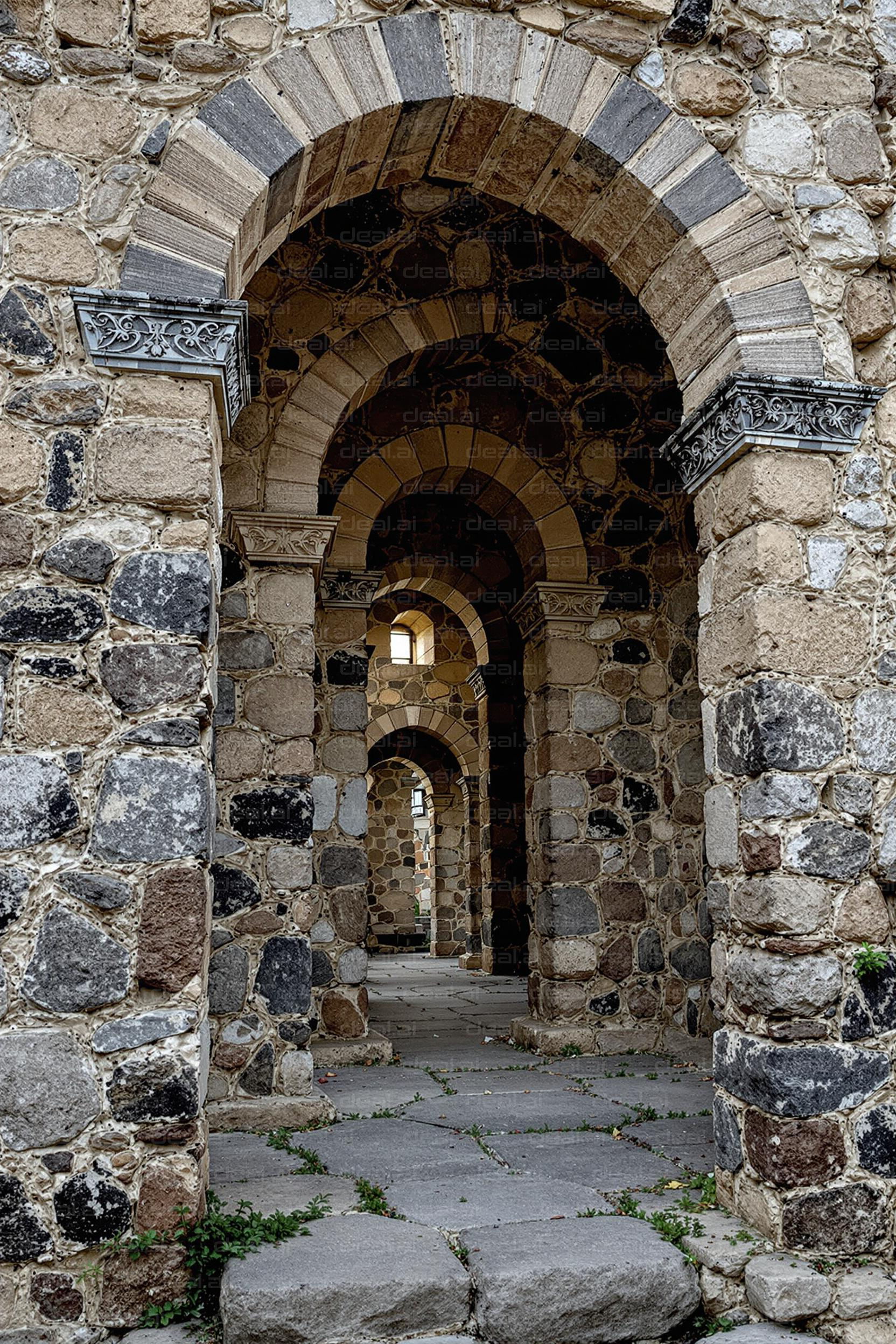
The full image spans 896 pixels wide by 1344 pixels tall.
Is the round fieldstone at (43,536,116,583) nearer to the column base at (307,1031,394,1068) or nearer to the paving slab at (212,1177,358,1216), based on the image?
the paving slab at (212,1177,358,1216)

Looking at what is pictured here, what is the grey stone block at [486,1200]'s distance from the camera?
2.73m

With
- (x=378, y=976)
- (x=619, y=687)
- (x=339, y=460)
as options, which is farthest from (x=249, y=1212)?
(x=378, y=976)

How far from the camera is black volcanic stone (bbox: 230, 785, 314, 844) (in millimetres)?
4297

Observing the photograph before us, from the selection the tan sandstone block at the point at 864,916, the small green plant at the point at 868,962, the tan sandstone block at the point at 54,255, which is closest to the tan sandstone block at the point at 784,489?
the tan sandstone block at the point at 864,916

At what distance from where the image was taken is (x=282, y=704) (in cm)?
448

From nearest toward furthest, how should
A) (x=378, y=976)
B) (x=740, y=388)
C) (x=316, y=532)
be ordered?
1. (x=740, y=388)
2. (x=316, y=532)
3. (x=378, y=976)

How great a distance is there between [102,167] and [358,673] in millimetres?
3210

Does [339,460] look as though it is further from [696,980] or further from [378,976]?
[378,976]

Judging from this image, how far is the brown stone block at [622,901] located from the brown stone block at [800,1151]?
278cm

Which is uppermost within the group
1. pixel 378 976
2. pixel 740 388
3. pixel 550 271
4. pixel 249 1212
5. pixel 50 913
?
pixel 550 271

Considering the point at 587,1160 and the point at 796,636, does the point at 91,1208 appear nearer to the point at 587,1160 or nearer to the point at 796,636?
the point at 587,1160

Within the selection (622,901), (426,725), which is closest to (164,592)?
(622,901)

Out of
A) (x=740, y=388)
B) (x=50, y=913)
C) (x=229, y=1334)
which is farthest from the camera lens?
(x=740, y=388)

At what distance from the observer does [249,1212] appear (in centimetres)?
266
